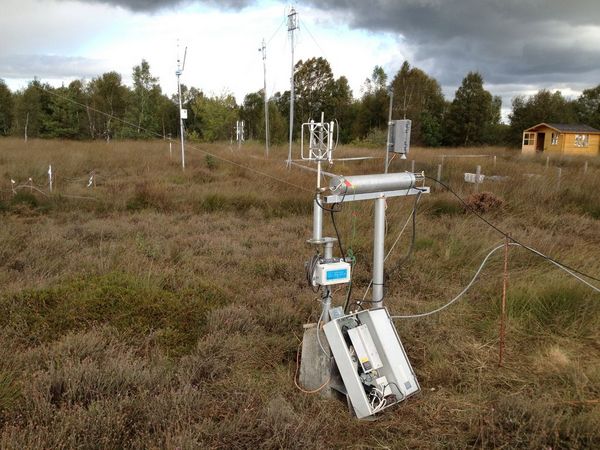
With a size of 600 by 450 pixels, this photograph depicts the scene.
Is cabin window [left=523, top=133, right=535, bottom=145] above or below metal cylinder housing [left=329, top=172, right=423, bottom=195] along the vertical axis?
above

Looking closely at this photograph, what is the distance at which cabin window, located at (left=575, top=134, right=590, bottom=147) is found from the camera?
1464 inches

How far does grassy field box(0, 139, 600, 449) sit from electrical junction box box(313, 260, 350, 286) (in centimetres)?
91

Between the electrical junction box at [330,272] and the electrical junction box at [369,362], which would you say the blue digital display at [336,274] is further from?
the electrical junction box at [369,362]

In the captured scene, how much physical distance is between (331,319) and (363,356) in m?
0.38

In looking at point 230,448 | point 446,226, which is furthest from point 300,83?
point 230,448

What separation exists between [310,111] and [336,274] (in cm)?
4417

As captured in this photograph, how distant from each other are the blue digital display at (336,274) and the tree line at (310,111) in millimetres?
37999

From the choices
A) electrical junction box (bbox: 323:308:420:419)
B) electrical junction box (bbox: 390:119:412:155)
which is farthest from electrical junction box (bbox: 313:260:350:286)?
electrical junction box (bbox: 390:119:412:155)

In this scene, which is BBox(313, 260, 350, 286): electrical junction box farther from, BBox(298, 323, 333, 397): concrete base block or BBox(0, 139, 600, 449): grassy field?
BBox(0, 139, 600, 449): grassy field

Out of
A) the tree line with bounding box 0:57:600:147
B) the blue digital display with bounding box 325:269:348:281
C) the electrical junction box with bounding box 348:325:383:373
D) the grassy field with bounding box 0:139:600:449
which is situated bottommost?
the grassy field with bounding box 0:139:600:449

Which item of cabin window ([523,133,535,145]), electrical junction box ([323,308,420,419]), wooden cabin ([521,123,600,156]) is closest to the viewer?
electrical junction box ([323,308,420,419])

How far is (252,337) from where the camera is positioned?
4.51m

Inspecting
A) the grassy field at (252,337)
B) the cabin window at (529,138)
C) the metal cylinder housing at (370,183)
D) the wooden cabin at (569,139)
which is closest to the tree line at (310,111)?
the cabin window at (529,138)

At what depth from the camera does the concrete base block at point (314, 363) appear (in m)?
3.73
